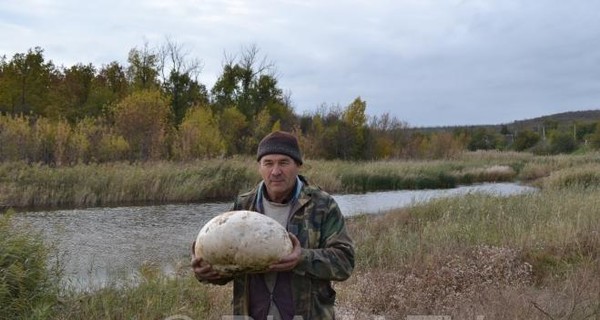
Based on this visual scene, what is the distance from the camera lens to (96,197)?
19625mm

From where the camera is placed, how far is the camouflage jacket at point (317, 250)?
2535 millimetres

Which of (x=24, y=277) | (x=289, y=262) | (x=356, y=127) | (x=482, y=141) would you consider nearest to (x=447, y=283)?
(x=289, y=262)

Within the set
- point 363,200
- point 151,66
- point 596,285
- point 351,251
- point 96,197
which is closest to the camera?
point 351,251

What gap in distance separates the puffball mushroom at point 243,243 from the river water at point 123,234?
4797mm

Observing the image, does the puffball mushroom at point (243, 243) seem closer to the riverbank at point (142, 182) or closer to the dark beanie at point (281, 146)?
the dark beanie at point (281, 146)

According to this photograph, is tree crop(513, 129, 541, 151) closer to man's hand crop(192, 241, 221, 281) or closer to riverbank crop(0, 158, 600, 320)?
riverbank crop(0, 158, 600, 320)

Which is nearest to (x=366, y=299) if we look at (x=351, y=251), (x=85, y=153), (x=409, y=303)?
(x=409, y=303)

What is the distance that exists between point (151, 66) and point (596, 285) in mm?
40845

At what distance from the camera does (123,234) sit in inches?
530

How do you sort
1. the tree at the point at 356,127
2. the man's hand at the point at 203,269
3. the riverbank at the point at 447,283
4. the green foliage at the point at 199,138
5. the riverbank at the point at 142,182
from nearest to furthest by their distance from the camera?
the man's hand at the point at 203,269, the riverbank at the point at 447,283, the riverbank at the point at 142,182, the green foliage at the point at 199,138, the tree at the point at 356,127

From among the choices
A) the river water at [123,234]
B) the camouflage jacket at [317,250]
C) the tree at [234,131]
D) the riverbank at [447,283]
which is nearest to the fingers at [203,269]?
the camouflage jacket at [317,250]

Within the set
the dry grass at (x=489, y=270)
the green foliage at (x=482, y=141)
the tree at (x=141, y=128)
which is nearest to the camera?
the dry grass at (x=489, y=270)

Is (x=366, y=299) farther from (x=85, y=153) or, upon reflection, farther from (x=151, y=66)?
(x=151, y=66)

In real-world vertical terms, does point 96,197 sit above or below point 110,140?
below
